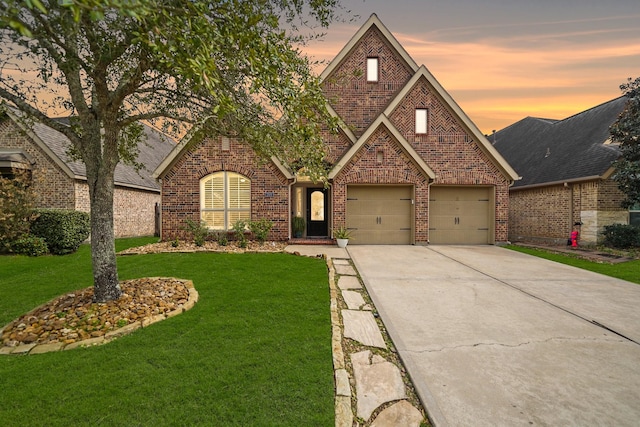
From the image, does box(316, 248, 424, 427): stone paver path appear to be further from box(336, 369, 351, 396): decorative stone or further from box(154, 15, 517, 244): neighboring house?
box(154, 15, 517, 244): neighboring house

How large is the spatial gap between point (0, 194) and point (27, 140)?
3.42 m

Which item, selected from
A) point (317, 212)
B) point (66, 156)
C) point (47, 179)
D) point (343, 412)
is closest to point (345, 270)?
point (343, 412)

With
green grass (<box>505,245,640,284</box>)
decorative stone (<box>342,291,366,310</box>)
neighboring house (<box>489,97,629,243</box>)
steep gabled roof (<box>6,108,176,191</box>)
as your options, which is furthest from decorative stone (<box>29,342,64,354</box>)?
neighboring house (<box>489,97,629,243</box>)

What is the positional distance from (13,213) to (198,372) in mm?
11597

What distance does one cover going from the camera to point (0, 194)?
10008 millimetres

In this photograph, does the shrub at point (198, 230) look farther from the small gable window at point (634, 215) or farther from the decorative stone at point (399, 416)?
the small gable window at point (634, 215)

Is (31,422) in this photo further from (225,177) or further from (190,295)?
(225,177)

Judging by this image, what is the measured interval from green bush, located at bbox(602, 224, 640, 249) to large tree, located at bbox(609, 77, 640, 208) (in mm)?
984

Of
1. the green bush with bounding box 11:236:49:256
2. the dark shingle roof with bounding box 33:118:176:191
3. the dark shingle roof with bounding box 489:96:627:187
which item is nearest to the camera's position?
the green bush with bounding box 11:236:49:256

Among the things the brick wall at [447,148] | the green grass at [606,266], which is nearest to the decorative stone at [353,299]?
the green grass at [606,266]

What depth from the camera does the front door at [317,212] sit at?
14.1m

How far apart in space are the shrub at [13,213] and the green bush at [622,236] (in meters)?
22.5

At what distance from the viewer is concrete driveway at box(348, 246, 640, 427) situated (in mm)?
2809

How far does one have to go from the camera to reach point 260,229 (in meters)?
11.9
